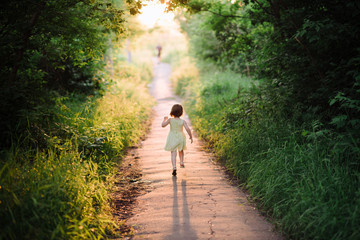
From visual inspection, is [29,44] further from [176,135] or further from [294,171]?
[294,171]

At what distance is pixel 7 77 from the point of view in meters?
4.44

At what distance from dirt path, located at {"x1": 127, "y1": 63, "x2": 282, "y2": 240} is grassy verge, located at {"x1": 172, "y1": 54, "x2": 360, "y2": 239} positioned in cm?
32

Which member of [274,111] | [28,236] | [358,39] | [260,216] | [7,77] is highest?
[358,39]

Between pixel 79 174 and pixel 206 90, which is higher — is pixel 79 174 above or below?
below

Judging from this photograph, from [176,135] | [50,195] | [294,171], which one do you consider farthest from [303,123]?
[50,195]

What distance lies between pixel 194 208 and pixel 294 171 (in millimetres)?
1654

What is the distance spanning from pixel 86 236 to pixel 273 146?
362 centimetres

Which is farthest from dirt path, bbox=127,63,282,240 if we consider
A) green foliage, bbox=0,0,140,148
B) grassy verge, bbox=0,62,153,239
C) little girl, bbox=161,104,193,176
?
green foliage, bbox=0,0,140,148

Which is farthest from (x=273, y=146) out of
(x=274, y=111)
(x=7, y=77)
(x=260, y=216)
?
(x=7, y=77)

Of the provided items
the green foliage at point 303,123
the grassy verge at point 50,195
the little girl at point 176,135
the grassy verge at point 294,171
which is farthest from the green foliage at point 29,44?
the grassy verge at point 294,171

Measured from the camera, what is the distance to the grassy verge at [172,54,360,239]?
3199 millimetres

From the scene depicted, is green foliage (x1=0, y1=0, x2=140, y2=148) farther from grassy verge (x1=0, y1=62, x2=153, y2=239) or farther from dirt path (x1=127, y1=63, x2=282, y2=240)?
dirt path (x1=127, y1=63, x2=282, y2=240)

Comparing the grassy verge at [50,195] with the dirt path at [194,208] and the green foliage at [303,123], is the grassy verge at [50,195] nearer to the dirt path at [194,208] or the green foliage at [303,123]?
the dirt path at [194,208]

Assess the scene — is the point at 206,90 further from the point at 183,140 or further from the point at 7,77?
the point at 7,77
